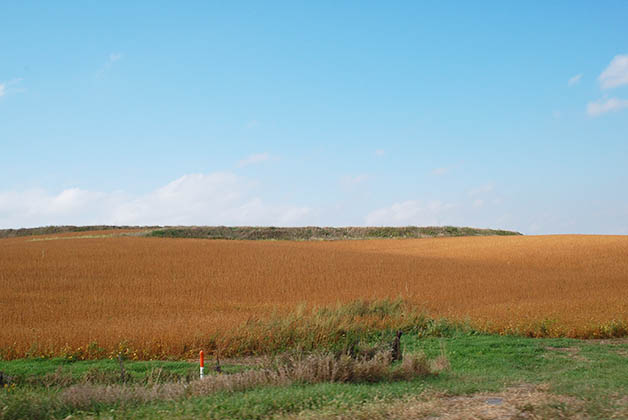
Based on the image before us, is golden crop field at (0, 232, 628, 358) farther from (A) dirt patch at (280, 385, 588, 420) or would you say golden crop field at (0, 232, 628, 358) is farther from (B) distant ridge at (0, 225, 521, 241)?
(B) distant ridge at (0, 225, 521, 241)

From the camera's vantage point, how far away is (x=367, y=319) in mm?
21047

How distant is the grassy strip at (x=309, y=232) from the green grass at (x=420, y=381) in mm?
59328

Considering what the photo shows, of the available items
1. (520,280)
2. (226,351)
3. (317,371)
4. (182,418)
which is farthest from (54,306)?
(520,280)

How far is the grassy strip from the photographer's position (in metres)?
77.7

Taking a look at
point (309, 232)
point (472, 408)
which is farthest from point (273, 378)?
point (309, 232)

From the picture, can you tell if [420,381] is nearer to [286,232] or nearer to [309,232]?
[309,232]

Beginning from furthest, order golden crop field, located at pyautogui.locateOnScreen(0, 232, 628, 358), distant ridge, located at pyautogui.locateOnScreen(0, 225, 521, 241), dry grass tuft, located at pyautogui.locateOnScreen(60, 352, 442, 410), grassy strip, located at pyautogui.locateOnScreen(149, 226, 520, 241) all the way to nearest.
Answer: distant ridge, located at pyautogui.locateOnScreen(0, 225, 521, 241), grassy strip, located at pyautogui.locateOnScreen(149, 226, 520, 241), golden crop field, located at pyautogui.locateOnScreen(0, 232, 628, 358), dry grass tuft, located at pyautogui.locateOnScreen(60, 352, 442, 410)

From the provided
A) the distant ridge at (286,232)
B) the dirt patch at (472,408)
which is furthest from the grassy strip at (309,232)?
the dirt patch at (472,408)

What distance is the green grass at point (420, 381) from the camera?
8.58 meters

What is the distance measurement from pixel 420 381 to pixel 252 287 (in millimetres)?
19807

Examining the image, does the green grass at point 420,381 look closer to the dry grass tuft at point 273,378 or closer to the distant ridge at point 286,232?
the dry grass tuft at point 273,378

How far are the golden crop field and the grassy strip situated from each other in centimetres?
2684

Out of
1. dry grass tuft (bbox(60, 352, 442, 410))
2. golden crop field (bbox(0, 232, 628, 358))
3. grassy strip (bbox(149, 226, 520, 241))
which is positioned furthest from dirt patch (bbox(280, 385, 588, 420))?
grassy strip (bbox(149, 226, 520, 241))

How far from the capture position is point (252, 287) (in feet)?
99.7
